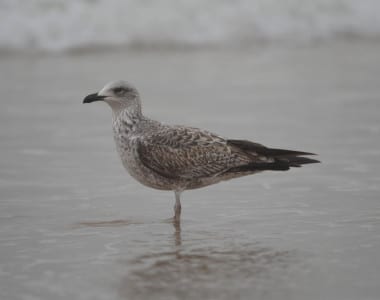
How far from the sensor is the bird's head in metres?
7.49

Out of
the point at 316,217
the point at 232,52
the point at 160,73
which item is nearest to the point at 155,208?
the point at 316,217

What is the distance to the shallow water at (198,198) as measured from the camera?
5.68 meters

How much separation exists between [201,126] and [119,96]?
10.3 ft

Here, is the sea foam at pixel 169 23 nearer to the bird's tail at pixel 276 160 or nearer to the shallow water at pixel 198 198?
the shallow water at pixel 198 198

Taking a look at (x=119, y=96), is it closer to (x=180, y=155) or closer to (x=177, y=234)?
(x=180, y=155)

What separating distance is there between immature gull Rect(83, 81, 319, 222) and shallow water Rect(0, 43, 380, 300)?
0.34 metres

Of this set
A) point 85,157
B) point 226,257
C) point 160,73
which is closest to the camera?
point 226,257

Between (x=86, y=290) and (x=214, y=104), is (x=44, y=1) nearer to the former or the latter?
(x=214, y=104)

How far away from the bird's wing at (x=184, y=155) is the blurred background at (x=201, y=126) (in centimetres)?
40

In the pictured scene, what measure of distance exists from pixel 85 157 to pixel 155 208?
185 cm

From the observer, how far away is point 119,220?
7.19 metres


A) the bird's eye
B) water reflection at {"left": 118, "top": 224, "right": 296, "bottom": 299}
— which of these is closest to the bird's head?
the bird's eye

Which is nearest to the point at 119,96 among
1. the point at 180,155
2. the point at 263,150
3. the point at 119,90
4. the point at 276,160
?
the point at 119,90

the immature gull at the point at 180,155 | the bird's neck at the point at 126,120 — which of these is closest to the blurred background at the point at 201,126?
the immature gull at the point at 180,155
